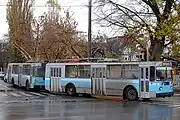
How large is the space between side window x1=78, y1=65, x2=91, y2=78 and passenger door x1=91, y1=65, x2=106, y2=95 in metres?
0.52

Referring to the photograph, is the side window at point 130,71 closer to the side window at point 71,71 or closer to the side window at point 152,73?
the side window at point 152,73

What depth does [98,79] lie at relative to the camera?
29.6 m

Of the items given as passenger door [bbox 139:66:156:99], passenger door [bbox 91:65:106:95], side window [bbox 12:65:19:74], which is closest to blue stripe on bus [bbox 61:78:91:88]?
passenger door [bbox 91:65:106:95]

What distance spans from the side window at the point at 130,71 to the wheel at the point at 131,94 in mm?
752

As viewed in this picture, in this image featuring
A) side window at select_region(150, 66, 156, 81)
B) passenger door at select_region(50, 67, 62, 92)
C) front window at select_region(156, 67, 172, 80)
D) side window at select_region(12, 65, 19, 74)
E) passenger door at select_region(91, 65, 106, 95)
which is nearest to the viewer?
side window at select_region(150, 66, 156, 81)

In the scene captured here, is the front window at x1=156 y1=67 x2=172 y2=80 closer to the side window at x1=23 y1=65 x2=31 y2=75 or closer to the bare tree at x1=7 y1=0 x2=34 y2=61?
the side window at x1=23 y1=65 x2=31 y2=75

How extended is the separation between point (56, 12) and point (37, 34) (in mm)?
3788

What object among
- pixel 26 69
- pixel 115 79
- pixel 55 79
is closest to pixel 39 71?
pixel 26 69

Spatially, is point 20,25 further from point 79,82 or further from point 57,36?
point 79,82

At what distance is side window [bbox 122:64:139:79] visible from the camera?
26.9m

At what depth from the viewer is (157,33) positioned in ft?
106

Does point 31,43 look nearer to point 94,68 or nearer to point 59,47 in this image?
point 59,47

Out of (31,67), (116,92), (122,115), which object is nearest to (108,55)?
(31,67)

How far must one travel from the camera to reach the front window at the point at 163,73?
26125 millimetres
